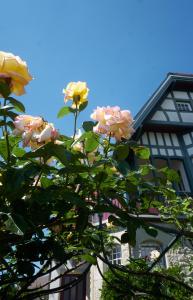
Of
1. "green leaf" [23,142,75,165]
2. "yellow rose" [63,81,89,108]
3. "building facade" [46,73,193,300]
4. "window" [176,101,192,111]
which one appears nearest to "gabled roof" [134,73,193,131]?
"building facade" [46,73,193,300]

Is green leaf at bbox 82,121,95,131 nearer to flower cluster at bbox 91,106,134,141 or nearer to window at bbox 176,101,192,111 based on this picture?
flower cluster at bbox 91,106,134,141

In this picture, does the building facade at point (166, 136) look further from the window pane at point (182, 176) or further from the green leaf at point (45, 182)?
the green leaf at point (45, 182)

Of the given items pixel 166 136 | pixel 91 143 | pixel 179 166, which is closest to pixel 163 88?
pixel 166 136

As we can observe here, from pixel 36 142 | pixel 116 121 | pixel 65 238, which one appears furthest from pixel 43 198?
pixel 65 238

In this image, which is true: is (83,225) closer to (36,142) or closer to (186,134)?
(36,142)

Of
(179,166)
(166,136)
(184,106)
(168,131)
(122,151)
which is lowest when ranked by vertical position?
(122,151)

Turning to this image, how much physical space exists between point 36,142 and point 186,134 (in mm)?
11936

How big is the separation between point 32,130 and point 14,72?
221 millimetres

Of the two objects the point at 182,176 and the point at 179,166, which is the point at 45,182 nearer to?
the point at 182,176

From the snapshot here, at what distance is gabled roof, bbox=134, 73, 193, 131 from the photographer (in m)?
11.6

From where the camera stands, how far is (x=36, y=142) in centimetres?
116

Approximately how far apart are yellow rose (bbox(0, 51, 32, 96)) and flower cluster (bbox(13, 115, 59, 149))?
108 mm

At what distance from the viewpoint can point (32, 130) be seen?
44.9 inches

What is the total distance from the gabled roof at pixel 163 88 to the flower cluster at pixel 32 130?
1035 centimetres
